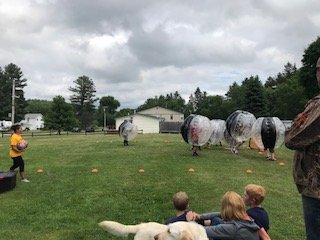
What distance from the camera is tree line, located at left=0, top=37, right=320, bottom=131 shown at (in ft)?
235

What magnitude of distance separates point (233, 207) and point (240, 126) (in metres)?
18.1

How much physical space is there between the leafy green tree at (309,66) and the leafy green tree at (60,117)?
37.1 m

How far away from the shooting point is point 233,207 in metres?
5.15

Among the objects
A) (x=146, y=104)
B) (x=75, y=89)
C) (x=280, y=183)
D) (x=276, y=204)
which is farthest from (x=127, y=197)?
(x=146, y=104)

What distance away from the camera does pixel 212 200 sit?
36.8ft

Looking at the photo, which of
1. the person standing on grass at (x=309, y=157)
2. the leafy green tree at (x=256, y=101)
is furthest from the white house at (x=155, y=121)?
the person standing on grass at (x=309, y=157)

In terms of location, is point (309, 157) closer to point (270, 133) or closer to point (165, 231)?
point (165, 231)

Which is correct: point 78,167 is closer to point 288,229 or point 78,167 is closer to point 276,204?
point 276,204

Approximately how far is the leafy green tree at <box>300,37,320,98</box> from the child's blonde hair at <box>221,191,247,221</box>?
59.9 meters

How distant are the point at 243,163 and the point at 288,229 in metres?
10.6

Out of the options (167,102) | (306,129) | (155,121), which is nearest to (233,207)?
(306,129)

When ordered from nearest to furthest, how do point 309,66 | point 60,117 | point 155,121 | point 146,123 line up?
point 309,66, point 60,117, point 155,121, point 146,123

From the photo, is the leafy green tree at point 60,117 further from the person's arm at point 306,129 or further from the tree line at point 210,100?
the person's arm at point 306,129

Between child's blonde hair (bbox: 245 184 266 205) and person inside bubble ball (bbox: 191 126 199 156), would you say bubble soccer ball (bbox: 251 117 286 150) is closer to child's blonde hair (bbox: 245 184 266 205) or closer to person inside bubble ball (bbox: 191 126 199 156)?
person inside bubble ball (bbox: 191 126 199 156)
